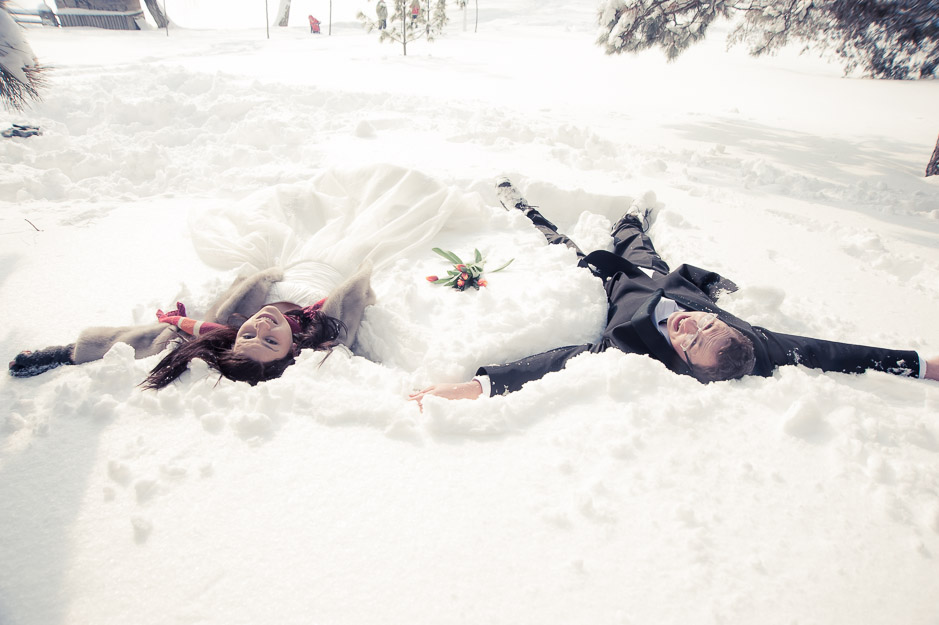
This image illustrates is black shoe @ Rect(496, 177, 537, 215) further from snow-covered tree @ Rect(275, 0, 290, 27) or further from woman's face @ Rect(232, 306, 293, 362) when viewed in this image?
snow-covered tree @ Rect(275, 0, 290, 27)

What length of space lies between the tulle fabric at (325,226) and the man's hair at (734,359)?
5.90 feet

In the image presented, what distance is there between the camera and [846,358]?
1877mm

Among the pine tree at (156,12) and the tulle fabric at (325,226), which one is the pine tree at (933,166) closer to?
the tulle fabric at (325,226)

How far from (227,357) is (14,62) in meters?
1.62

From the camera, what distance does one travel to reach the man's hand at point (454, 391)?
182 centimetres

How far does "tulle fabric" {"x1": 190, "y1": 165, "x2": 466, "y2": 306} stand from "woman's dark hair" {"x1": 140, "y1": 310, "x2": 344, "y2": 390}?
33 centimetres

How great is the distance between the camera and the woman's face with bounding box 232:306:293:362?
1909 millimetres

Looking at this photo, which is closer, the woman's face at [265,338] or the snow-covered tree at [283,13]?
the woman's face at [265,338]

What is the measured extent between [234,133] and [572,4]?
32.8m

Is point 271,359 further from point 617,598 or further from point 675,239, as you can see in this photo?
point 675,239

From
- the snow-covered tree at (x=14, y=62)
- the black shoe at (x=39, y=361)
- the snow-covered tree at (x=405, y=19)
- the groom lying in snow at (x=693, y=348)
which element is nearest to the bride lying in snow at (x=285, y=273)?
the black shoe at (x=39, y=361)

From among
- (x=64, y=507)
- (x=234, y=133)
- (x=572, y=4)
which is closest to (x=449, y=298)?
(x=64, y=507)

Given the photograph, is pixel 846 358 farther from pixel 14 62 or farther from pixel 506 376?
pixel 14 62

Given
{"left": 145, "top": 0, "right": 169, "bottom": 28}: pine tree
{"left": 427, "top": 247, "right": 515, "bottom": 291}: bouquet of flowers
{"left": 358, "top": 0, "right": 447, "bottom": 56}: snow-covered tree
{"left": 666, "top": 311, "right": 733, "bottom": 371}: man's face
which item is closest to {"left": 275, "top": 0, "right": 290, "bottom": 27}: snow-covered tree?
{"left": 145, "top": 0, "right": 169, "bottom": 28}: pine tree
